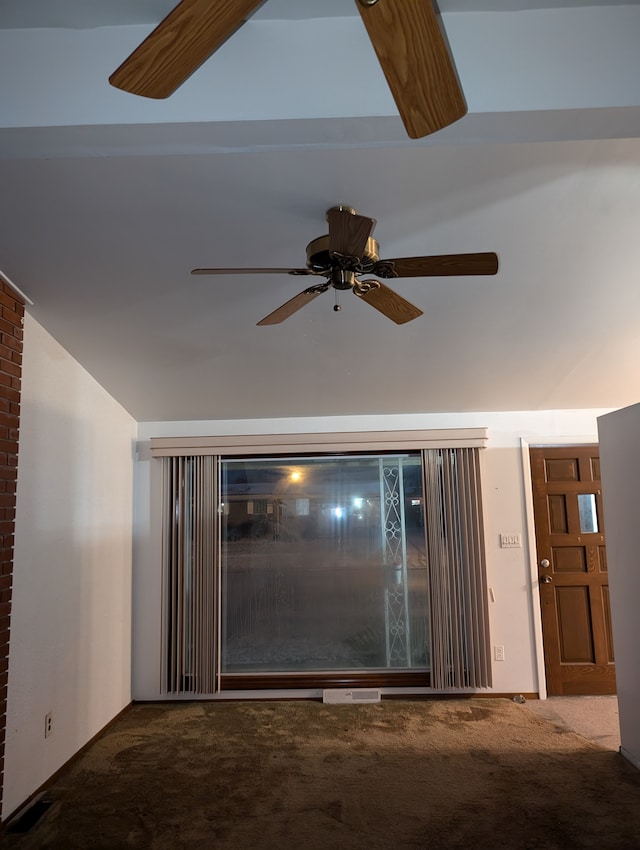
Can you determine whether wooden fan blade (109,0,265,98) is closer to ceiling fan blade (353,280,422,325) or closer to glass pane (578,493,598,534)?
ceiling fan blade (353,280,422,325)

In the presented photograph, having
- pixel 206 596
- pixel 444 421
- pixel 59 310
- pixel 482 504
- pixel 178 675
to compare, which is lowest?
pixel 178 675

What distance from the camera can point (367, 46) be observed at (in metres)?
1.62

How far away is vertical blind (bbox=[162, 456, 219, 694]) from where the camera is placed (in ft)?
15.2

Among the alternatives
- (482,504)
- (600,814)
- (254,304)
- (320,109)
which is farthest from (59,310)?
(600,814)

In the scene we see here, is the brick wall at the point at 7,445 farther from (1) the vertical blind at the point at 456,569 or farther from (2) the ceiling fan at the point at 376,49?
(1) the vertical blind at the point at 456,569

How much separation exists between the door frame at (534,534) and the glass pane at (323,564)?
0.79 meters

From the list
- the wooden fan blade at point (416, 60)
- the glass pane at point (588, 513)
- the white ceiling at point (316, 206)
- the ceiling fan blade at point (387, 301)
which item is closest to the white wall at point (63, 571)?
the white ceiling at point (316, 206)

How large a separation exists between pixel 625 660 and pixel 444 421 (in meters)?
2.03

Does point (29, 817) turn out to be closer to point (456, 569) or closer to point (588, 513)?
point (456, 569)

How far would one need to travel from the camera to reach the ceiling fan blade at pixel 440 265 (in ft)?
6.92

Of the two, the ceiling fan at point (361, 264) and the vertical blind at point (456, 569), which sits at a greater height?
the ceiling fan at point (361, 264)

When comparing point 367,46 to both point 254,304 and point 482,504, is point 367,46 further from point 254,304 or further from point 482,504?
point 482,504

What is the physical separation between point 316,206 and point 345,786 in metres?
2.81

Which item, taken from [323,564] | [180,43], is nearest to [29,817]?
[323,564]
